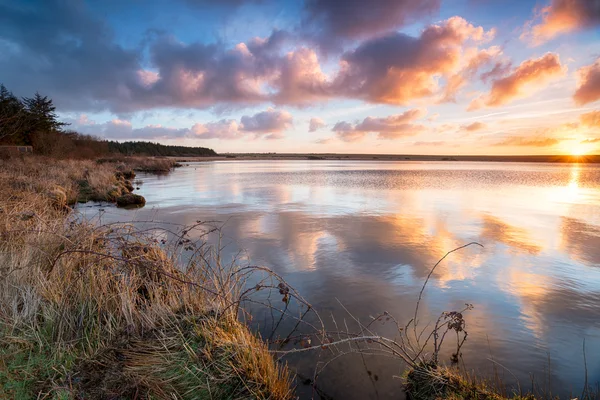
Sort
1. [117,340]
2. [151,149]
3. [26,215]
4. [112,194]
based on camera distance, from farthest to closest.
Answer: [151,149], [112,194], [26,215], [117,340]

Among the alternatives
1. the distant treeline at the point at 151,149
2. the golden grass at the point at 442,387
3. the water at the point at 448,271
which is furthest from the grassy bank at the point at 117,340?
the distant treeline at the point at 151,149

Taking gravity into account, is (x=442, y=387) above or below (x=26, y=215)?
below

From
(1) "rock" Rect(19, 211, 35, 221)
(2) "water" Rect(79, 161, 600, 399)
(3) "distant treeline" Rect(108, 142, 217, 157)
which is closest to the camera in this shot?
(2) "water" Rect(79, 161, 600, 399)

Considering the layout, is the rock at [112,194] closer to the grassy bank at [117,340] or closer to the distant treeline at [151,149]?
the grassy bank at [117,340]

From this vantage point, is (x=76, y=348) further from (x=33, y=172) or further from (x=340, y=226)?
(x=33, y=172)

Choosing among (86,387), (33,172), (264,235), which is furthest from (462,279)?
(33,172)

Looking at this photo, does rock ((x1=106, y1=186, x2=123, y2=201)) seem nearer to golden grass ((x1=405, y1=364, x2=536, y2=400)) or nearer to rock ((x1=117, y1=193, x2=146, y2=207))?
rock ((x1=117, y1=193, x2=146, y2=207))

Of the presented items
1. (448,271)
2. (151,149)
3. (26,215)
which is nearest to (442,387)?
(448,271)

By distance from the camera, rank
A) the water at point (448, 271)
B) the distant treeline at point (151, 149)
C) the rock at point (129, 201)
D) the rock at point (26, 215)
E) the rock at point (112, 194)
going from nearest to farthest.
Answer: the water at point (448, 271) < the rock at point (26, 215) < the rock at point (129, 201) < the rock at point (112, 194) < the distant treeline at point (151, 149)

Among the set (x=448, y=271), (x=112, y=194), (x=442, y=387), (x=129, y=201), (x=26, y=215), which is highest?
(x=26, y=215)

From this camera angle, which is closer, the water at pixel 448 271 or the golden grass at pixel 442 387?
the golden grass at pixel 442 387

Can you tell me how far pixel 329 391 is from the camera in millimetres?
3643

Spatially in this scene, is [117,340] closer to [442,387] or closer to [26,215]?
[442,387]

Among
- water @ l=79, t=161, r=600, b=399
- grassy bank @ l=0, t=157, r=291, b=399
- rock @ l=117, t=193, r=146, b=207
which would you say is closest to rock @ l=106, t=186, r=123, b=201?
rock @ l=117, t=193, r=146, b=207
